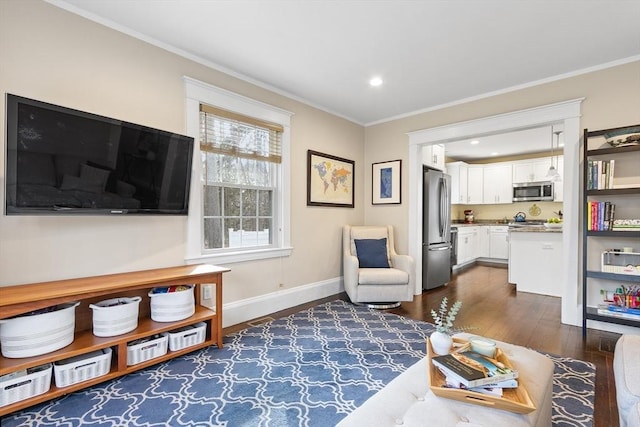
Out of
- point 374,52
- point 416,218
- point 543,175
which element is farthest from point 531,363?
point 543,175

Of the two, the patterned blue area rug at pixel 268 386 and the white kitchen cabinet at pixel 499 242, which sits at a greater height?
the white kitchen cabinet at pixel 499 242

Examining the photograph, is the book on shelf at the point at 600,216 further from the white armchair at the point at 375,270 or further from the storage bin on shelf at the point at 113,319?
the storage bin on shelf at the point at 113,319

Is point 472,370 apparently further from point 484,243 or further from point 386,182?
point 484,243

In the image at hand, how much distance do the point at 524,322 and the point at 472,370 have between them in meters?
2.52

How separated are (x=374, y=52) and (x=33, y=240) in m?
2.97

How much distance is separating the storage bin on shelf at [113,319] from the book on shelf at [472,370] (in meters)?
1.99

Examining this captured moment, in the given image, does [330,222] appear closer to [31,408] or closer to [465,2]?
[465,2]

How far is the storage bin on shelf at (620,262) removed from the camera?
2.72 meters

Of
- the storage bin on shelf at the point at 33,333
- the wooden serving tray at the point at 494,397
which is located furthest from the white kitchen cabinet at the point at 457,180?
the storage bin on shelf at the point at 33,333

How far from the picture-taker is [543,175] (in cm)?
657

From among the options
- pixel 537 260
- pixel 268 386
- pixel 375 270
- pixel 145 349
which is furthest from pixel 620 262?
pixel 145 349

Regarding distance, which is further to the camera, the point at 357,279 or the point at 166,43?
the point at 357,279

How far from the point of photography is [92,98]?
2260 mm

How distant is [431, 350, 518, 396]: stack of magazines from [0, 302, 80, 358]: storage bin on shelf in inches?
84.2
